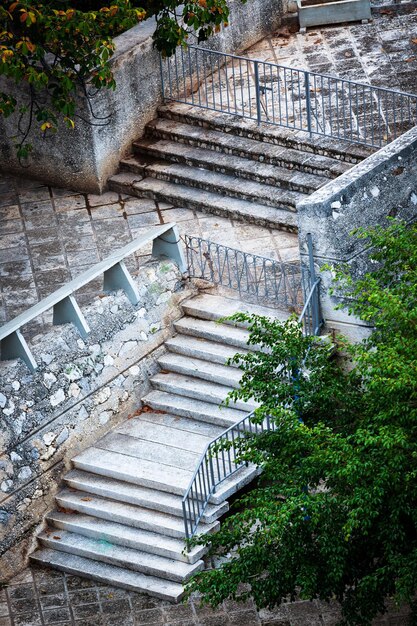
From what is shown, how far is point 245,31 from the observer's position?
21.9 meters

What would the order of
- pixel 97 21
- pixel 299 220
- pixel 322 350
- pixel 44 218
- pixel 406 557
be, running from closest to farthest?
pixel 406 557
pixel 322 350
pixel 299 220
pixel 97 21
pixel 44 218

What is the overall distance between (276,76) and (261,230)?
349cm

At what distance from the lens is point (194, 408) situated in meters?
17.1

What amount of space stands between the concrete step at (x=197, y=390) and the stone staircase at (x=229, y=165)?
2531 mm

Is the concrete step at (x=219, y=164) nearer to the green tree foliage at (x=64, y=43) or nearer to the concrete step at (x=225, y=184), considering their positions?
the concrete step at (x=225, y=184)

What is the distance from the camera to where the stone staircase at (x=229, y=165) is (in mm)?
19000

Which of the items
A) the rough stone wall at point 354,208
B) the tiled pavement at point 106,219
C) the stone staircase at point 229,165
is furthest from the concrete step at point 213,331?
the stone staircase at point 229,165

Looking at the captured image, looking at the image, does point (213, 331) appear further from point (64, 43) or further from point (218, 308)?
point (64, 43)

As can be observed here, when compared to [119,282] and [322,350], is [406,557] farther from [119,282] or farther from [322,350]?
[119,282]

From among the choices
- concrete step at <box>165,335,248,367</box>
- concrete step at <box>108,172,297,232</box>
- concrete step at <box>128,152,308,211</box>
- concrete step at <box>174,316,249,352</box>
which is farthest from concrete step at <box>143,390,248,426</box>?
concrete step at <box>128,152,308,211</box>

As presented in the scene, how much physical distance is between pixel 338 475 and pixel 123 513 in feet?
13.0

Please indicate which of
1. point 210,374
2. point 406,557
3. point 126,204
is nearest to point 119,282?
point 210,374

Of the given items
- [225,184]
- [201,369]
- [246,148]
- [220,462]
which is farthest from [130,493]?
[246,148]

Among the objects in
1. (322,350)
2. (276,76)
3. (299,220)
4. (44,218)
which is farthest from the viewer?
(276,76)
